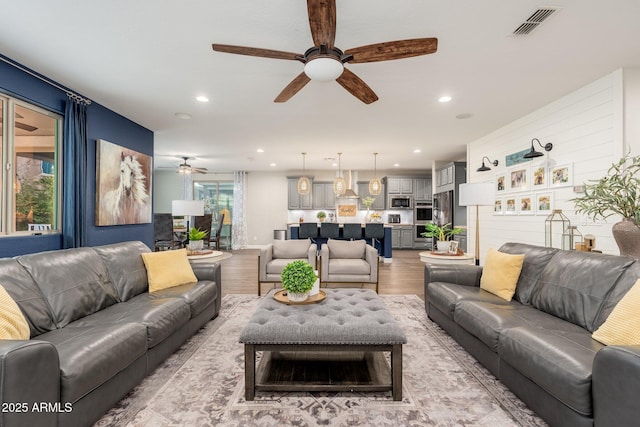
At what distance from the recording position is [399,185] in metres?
9.45

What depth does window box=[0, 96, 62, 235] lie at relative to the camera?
295 cm

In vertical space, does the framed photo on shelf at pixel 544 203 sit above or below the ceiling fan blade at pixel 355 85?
below

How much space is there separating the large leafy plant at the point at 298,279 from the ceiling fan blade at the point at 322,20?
1.65 m

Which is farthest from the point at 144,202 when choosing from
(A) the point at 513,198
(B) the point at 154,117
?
(A) the point at 513,198

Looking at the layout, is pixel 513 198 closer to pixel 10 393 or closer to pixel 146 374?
pixel 146 374

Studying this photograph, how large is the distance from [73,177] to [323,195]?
682 centimetres

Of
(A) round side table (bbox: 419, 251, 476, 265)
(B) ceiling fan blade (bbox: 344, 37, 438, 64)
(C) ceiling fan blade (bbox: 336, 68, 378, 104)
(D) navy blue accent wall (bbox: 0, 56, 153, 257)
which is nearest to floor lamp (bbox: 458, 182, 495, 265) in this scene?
(A) round side table (bbox: 419, 251, 476, 265)

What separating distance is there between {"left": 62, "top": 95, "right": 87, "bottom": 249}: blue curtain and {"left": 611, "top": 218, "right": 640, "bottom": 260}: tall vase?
17.9 ft

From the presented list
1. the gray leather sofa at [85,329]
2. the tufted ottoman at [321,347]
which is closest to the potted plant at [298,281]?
the tufted ottoman at [321,347]

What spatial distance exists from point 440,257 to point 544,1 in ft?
8.61

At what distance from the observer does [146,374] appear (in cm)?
206

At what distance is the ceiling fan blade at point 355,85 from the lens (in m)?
2.33

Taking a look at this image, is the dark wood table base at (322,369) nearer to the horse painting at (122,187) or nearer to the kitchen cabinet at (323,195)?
the horse painting at (122,187)

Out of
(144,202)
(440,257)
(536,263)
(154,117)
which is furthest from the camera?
(144,202)
